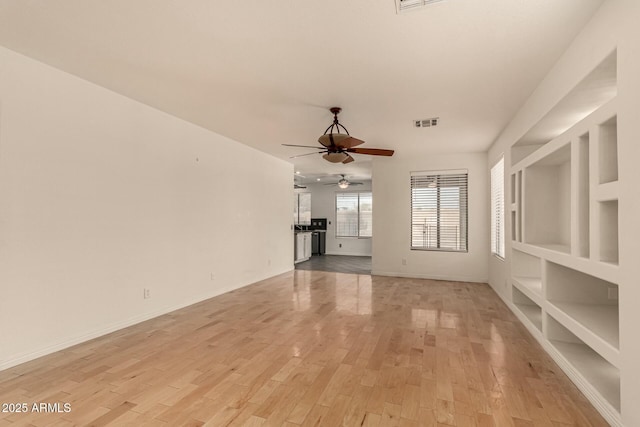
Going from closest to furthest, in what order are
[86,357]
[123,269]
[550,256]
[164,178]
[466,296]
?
[86,357] → [550,256] → [123,269] → [164,178] → [466,296]

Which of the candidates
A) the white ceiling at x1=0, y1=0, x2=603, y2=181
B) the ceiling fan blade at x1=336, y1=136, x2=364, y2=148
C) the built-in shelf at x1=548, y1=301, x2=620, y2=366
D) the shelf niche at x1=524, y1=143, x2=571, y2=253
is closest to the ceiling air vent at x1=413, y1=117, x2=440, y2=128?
the white ceiling at x1=0, y1=0, x2=603, y2=181

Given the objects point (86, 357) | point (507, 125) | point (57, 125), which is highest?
point (507, 125)

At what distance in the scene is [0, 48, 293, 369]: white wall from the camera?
108 inches

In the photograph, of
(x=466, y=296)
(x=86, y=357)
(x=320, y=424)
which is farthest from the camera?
(x=466, y=296)

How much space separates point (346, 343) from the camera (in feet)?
10.5

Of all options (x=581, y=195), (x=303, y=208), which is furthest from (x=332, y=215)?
(x=581, y=195)

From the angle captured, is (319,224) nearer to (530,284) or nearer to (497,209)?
(497,209)

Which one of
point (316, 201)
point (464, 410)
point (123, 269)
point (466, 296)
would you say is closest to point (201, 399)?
point (464, 410)

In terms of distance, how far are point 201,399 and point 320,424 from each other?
2.87 ft

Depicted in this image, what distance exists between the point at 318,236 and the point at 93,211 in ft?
27.9

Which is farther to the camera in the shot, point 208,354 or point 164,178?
point 164,178

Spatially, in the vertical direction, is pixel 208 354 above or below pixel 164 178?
below

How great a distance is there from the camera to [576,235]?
254 centimetres

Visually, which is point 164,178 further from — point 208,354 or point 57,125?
point 208,354
